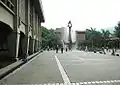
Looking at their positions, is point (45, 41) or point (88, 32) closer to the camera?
point (45, 41)

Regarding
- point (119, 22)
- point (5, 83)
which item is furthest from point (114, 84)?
point (119, 22)

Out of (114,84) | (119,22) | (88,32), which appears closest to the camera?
(114,84)

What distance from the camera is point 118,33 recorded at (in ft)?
253

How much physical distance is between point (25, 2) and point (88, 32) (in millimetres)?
92261

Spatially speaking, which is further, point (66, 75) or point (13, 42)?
point (13, 42)

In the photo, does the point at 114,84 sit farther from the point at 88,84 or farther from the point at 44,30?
the point at 44,30

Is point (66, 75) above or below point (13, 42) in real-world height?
below

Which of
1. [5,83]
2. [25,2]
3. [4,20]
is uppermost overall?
[25,2]

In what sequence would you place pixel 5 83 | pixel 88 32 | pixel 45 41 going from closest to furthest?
1. pixel 5 83
2. pixel 45 41
3. pixel 88 32

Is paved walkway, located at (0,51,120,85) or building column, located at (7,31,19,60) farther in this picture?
building column, located at (7,31,19,60)

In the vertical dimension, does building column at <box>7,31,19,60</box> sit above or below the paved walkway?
above

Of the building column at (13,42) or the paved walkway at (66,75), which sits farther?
the building column at (13,42)

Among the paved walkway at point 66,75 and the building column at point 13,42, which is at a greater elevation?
the building column at point 13,42

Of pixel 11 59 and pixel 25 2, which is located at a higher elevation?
pixel 25 2
